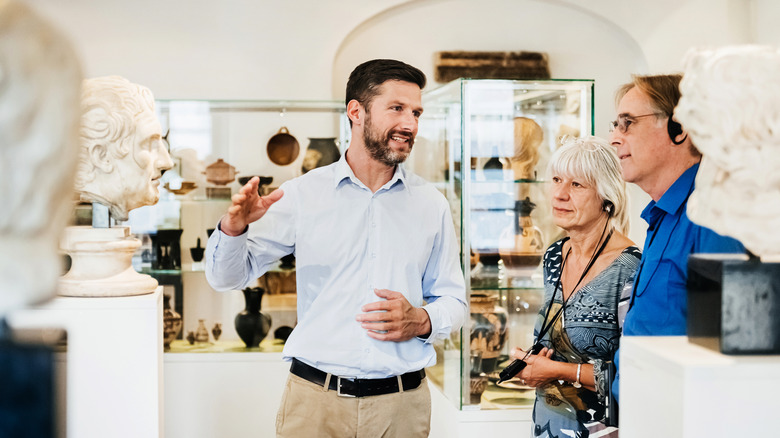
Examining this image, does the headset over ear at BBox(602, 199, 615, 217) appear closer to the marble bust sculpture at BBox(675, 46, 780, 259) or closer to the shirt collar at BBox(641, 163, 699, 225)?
the shirt collar at BBox(641, 163, 699, 225)

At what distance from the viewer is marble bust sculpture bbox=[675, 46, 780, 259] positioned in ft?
4.68

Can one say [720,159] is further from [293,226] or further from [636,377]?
[293,226]

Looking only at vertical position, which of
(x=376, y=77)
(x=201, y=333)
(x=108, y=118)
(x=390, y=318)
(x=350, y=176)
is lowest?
(x=201, y=333)

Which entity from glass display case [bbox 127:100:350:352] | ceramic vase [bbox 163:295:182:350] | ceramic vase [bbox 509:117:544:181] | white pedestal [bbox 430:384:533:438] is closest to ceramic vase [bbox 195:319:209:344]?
glass display case [bbox 127:100:350:352]

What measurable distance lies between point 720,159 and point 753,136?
0.24 ft

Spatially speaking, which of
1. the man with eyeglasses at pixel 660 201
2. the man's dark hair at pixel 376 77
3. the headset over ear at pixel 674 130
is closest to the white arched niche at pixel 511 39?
the man's dark hair at pixel 376 77

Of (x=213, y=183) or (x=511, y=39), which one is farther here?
(x=511, y=39)

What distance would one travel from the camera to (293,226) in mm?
2846

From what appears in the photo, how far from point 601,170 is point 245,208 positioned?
132 centimetres

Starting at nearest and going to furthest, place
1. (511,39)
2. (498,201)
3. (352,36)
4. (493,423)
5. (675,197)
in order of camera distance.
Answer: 1. (675,197)
2. (493,423)
3. (498,201)
4. (352,36)
5. (511,39)

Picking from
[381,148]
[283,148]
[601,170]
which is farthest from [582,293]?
[283,148]

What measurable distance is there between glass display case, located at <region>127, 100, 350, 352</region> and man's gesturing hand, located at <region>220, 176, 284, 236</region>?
8.03ft

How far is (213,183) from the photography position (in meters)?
5.00

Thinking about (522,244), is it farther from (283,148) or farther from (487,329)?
(283,148)
